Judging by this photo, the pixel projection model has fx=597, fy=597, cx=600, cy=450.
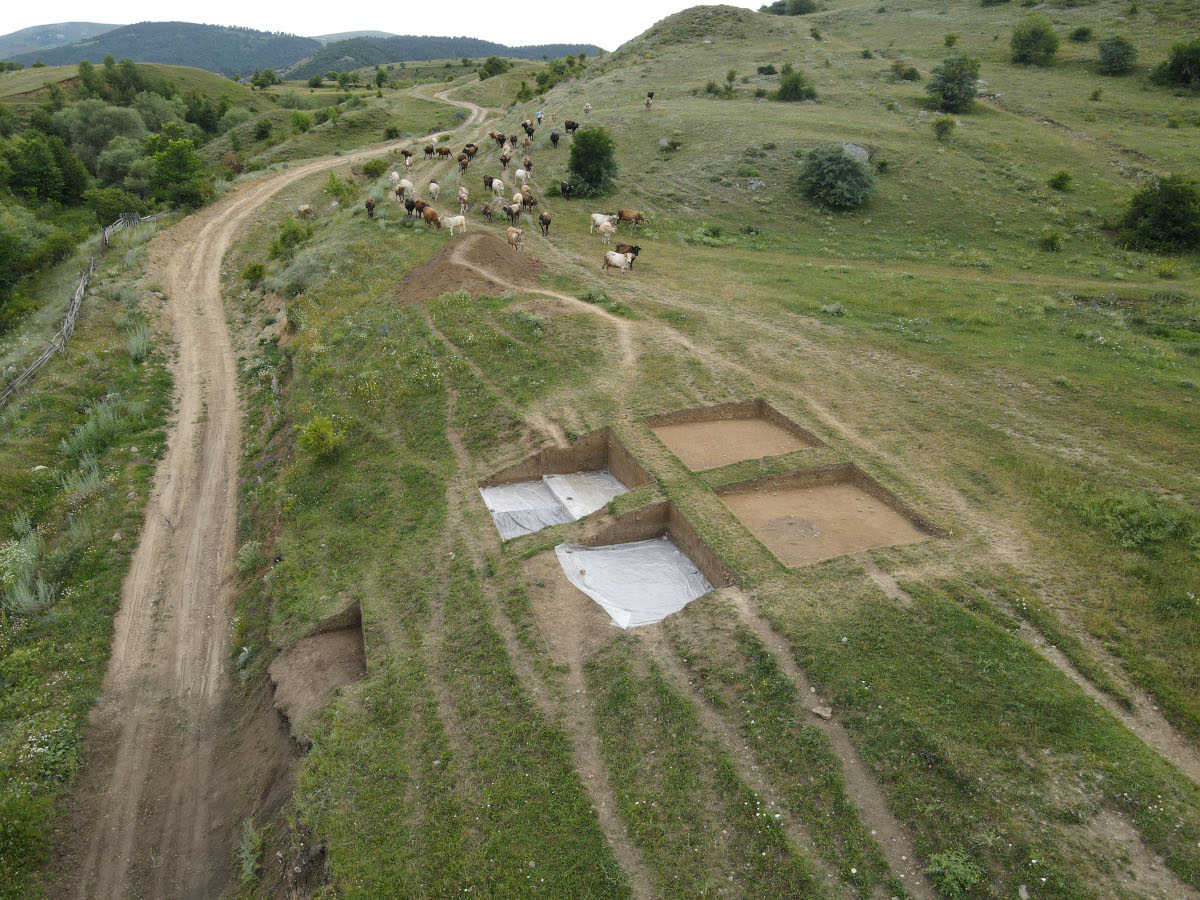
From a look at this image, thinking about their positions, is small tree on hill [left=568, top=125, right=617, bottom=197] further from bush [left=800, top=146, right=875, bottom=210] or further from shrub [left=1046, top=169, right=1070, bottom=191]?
shrub [left=1046, top=169, right=1070, bottom=191]

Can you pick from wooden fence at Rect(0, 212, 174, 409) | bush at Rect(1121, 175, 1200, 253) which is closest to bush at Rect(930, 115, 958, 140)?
bush at Rect(1121, 175, 1200, 253)

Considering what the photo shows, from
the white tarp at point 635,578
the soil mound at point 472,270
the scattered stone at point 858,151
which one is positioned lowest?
the white tarp at point 635,578

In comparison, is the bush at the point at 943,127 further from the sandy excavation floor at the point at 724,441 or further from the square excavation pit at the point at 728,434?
the sandy excavation floor at the point at 724,441

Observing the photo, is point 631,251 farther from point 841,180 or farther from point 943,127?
point 943,127

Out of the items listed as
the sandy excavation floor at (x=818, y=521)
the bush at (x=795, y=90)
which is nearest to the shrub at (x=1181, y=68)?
the bush at (x=795, y=90)

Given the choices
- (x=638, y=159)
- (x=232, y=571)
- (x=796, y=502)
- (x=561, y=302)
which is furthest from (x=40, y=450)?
(x=638, y=159)

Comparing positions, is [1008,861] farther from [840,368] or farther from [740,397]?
[840,368]
